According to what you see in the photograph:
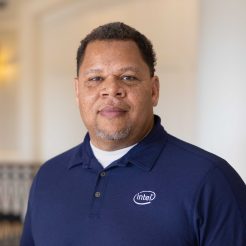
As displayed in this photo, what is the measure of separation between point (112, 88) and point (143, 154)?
0.20 metres

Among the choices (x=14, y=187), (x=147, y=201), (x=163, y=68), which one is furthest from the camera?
(x=14, y=187)

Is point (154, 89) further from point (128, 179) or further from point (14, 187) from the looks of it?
point (14, 187)

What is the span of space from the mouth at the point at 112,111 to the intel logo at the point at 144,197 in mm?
227

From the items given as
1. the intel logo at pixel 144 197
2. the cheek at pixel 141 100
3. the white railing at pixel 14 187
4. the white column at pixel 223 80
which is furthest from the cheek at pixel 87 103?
the white railing at pixel 14 187

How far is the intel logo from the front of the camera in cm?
142

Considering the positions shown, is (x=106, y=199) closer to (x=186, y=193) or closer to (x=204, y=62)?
(x=186, y=193)

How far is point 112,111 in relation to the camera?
4.97 feet

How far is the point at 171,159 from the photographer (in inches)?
58.8

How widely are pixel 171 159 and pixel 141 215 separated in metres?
0.18

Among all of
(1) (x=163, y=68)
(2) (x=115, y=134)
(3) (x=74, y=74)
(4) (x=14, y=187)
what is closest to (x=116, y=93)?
(2) (x=115, y=134)

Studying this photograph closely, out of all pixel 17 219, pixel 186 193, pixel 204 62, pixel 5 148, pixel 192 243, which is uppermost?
pixel 204 62

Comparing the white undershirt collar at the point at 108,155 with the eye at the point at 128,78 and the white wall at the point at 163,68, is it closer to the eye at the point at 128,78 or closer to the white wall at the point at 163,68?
the eye at the point at 128,78

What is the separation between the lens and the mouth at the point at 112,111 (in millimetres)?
1509

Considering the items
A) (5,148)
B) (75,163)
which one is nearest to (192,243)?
(75,163)
